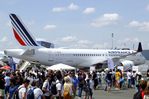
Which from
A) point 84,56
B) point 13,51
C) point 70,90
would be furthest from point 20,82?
point 84,56

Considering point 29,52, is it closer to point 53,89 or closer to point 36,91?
point 53,89

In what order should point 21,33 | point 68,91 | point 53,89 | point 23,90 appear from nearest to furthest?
1. point 23,90
2. point 68,91
3. point 53,89
4. point 21,33

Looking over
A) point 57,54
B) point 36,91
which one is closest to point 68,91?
point 36,91

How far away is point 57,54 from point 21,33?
509 cm

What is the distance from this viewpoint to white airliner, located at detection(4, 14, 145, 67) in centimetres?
4650

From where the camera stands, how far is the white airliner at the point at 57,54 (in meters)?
46.5

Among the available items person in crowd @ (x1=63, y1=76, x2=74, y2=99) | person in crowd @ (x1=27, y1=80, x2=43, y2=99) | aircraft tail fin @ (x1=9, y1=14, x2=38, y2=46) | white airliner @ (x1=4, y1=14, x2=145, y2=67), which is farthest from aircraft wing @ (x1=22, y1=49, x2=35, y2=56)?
person in crowd @ (x1=27, y1=80, x2=43, y2=99)

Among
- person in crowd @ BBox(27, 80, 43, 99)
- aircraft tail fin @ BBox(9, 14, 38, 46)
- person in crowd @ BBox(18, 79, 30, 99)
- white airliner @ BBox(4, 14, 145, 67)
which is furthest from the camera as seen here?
aircraft tail fin @ BBox(9, 14, 38, 46)

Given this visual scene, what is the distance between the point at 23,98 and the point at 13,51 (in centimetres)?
3700

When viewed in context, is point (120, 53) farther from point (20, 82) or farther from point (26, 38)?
point (20, 82)

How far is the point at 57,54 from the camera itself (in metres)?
47.7

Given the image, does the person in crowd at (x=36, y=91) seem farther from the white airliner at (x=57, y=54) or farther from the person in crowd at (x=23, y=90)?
the white airliner at (x=57, y=54)

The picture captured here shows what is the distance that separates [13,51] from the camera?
46500 millimetres

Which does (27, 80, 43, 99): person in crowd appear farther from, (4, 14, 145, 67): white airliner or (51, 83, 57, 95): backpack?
(4, 14, 145, 67): white airliner
